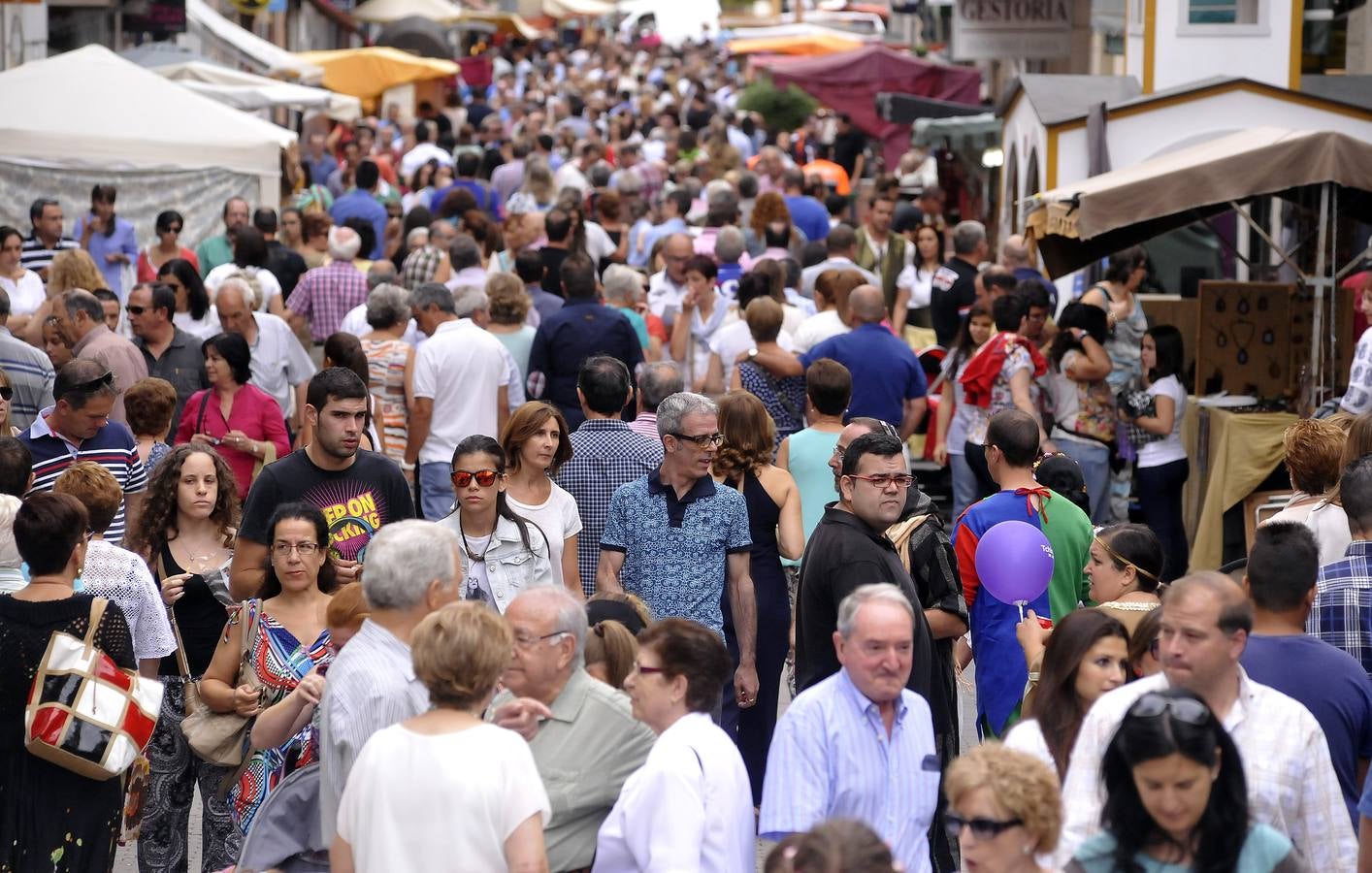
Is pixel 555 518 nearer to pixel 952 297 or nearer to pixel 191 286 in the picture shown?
pixel 191 286

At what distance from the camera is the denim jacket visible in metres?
6.39

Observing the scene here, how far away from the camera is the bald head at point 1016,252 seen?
43.0 feet

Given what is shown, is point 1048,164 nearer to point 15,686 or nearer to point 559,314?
point 559,314

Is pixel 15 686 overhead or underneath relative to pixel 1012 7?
underneath

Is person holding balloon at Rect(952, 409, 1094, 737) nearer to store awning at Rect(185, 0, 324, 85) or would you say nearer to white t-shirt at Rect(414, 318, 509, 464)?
white t-shirt at Rect(414, 318, 509, 464)

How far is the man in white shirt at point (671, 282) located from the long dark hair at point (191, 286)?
3.04 m

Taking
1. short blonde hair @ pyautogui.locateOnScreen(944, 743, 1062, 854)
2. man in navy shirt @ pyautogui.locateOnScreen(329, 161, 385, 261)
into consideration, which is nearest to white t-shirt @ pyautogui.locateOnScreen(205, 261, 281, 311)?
man in navy shirt @ pyautogui.locateOnScreen(329, 161, 385, 261)

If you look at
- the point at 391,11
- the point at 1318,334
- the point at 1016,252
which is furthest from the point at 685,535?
the point at 391,11

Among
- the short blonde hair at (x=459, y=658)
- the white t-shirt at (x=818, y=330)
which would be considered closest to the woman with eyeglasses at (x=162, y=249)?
the white t-shirt at (x=818, y=330)

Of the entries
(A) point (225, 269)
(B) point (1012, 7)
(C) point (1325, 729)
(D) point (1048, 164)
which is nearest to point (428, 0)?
(B) point (1012, 7)

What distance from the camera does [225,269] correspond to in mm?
11719

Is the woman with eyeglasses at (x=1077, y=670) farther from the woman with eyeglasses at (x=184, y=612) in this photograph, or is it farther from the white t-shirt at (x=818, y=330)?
the white t-shirt at (x=818, y=330)

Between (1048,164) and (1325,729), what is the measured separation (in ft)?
36.8

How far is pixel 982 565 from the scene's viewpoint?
5.82 m
